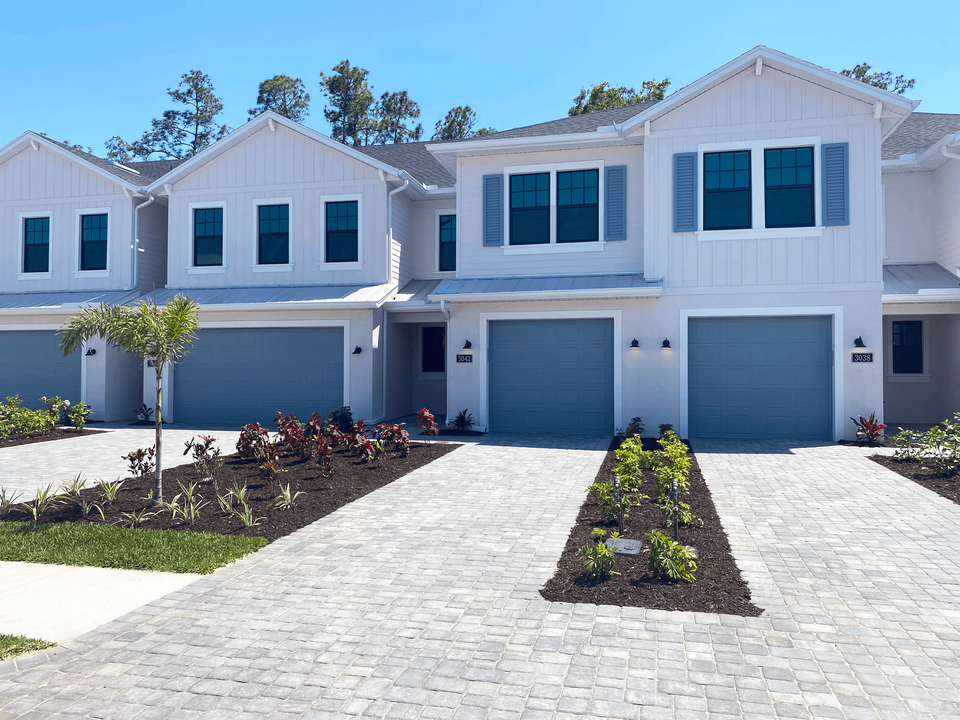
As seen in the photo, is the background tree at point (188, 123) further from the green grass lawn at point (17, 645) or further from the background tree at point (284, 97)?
the green grass lawn at point (17, 645)

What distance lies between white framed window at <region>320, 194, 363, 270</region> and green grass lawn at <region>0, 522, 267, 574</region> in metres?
10.0

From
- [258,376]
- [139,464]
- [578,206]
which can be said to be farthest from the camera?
[258,376]

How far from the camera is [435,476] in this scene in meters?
9.61

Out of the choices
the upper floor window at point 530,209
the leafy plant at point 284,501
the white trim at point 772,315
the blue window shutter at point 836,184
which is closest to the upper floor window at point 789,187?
the blue window shutter at point 836,184

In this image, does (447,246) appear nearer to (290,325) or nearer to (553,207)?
(553,207)

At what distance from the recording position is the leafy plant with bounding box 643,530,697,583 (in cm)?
515

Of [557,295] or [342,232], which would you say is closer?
[557,295]

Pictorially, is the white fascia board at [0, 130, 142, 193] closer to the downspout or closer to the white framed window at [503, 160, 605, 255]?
the downspout

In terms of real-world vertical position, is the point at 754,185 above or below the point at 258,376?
above

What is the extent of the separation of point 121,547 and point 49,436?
9941 mm

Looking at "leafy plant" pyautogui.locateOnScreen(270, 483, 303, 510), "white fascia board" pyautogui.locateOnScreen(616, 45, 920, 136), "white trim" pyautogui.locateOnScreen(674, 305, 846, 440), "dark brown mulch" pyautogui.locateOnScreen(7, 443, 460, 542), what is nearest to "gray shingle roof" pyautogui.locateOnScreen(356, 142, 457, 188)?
"white fascia board" pyautogui.locateOnScreen(616, 45, 920, 136)

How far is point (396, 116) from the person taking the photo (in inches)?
1505

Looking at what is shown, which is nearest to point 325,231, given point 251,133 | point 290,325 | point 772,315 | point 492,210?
point 290,325

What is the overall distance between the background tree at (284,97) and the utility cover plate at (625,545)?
37.4m
